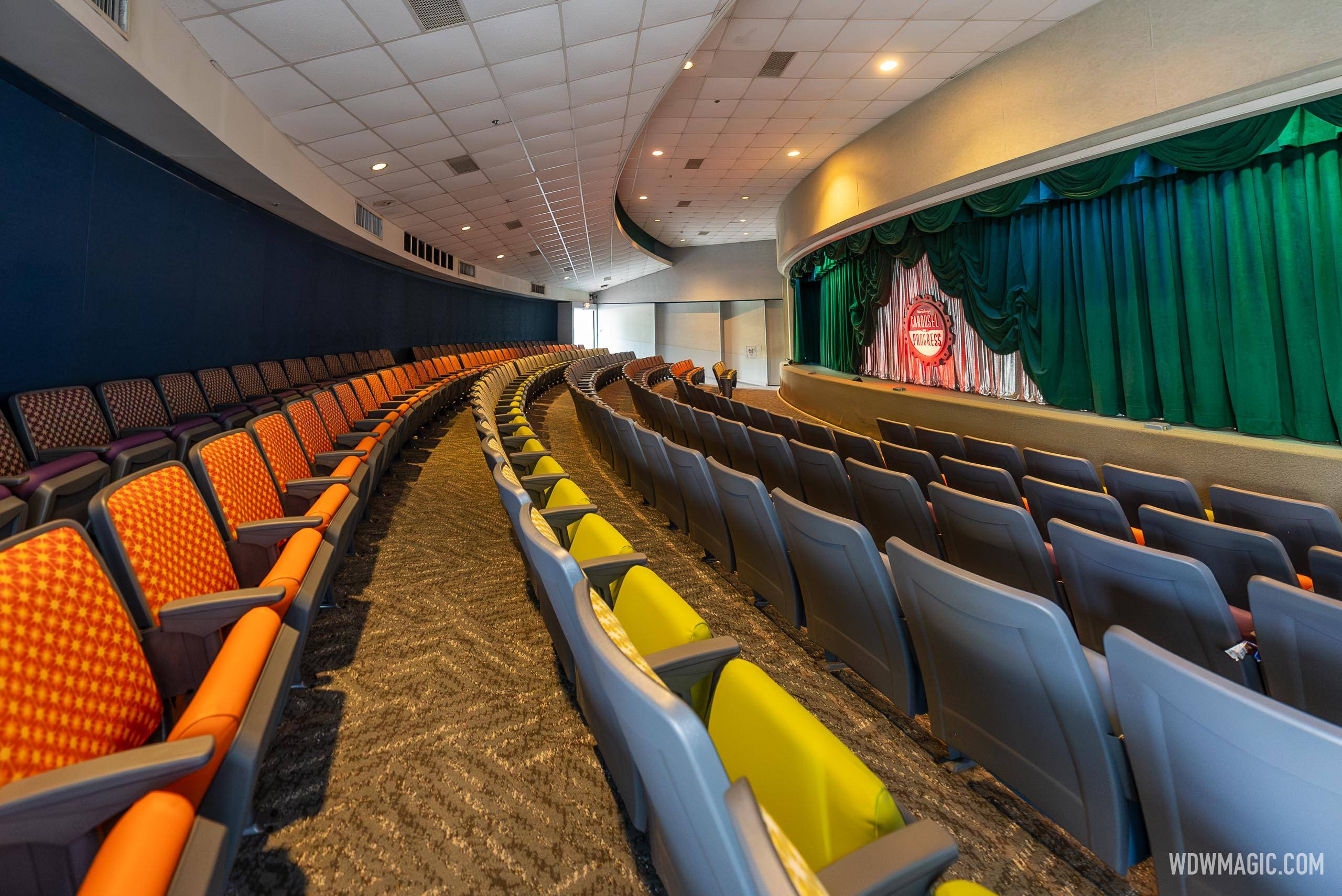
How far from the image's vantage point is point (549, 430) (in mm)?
6793

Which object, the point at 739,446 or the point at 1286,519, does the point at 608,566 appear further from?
the point at 1286,519

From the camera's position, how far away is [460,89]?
4.73m

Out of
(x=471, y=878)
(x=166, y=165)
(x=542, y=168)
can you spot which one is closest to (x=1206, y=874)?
(x=471, y=878)

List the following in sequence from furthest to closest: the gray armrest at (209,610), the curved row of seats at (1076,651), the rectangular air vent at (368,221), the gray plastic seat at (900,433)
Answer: the rectangular air vent at (368,221)
the gray plastic seat at (900,433)
the gray armrest at (209,610)
the curved row of seats at (1076,651)

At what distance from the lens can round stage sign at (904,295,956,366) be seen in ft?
24.8

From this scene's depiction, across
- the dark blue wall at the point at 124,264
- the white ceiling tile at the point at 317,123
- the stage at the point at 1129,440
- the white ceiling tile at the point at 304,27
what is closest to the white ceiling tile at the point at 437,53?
Result: the white ceiling tile at the point at 304,27

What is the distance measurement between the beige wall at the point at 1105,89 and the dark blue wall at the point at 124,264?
6.86m

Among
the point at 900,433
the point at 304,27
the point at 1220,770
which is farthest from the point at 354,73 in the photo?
the point at 1220,770

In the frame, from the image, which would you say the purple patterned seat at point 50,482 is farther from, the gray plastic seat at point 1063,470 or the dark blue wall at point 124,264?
the gray plastic seat at point 1063,470

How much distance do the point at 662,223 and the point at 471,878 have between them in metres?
14.4

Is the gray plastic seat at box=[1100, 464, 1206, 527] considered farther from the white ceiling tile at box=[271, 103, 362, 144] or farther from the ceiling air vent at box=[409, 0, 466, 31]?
the white ceiling tile at box=[271, 103, 362, 144]

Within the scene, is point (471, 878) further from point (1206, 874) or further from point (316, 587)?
point (1206, 874)

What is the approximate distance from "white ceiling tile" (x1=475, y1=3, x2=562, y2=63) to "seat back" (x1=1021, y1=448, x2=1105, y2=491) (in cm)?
422

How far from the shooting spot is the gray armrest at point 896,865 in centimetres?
71
